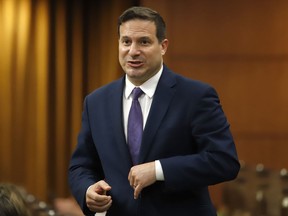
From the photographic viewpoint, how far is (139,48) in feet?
6.67

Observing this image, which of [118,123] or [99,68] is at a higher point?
[118,123]

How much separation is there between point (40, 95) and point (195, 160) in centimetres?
524

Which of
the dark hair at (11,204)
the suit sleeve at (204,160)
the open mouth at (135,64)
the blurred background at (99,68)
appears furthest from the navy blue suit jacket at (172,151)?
the blurred background at (99,68)

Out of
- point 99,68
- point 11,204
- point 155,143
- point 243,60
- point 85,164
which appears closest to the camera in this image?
point 11,204

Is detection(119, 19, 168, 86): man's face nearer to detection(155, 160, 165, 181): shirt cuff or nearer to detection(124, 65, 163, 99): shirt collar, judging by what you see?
detection(124, 65, 163, 99): shirt collar

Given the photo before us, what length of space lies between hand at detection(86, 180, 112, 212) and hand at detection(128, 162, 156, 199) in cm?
10

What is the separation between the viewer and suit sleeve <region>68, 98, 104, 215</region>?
2.13 m

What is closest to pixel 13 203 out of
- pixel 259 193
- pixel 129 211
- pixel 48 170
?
pixel 129 211

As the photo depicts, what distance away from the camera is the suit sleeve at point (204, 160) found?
197cm

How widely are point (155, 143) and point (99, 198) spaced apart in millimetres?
229

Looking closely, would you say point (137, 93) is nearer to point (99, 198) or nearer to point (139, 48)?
point (139, 48)

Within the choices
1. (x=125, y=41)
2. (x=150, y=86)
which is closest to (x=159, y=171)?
(x=150, y=86)

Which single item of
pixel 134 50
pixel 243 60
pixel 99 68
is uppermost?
pixel 134 50

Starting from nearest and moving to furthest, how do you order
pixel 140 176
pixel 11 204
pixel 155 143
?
1. pixel 11 204
2. pixel 140 176
3. pixel 155 143
